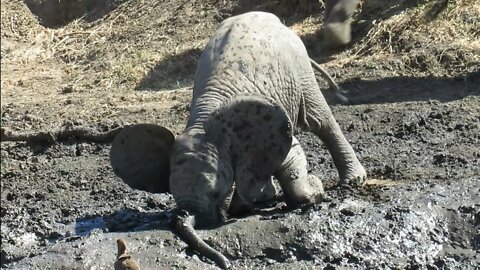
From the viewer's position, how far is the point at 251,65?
7.59 metres

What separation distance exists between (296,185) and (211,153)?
81 centimetres

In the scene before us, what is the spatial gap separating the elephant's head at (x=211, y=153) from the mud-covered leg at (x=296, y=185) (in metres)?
0.27

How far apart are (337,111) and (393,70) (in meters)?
1.33

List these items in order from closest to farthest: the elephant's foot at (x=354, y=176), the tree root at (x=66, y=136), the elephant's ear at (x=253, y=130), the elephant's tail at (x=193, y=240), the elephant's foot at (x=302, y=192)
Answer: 1. the elephant's tail at (x=193, y=240)
2. the elephant's ear at (x=253, y=130)
3. the elephant's foot at (x=302, y=192)
4. the elephant's foot at (x=354, y=176)
5. the tree root at (x=66, y=136)

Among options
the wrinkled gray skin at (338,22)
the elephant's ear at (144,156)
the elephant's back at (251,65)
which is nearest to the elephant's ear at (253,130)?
the elephant's back at (251,65)

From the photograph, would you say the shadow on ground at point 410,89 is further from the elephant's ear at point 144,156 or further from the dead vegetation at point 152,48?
the elephant's ear at point 144,156

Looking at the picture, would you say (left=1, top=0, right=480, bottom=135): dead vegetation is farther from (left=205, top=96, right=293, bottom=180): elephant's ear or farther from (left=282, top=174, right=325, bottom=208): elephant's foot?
(left=205, top=96, right=293, bottom=180): elephant's ear

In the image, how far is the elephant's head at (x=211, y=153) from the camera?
7168 mm

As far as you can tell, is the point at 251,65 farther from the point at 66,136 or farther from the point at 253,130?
the point at 66,136

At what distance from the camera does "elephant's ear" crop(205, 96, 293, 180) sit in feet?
23.8

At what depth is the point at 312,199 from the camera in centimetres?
775

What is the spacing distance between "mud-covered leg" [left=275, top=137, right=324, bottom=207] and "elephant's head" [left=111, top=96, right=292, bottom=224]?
27cm

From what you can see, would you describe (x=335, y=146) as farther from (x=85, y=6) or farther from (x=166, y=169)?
(x=85, y=6)

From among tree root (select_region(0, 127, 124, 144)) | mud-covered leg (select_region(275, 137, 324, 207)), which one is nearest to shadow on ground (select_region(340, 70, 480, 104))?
tree root (select_region(0, 127, 124, 144))
